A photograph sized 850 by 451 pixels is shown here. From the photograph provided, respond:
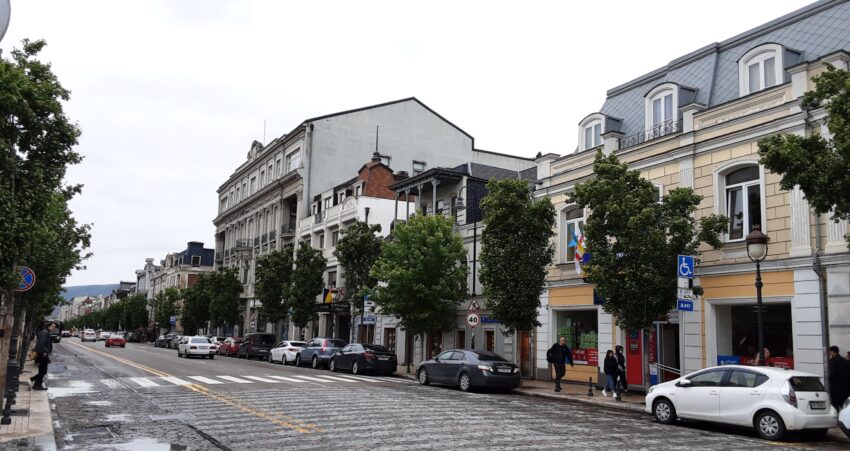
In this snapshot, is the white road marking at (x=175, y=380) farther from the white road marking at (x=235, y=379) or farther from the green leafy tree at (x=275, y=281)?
the green leafy tree at (x=275, y=281)

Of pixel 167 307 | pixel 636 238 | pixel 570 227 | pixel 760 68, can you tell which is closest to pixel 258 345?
pixel 570 227

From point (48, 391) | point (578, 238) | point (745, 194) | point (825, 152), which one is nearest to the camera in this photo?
point (825, 152)

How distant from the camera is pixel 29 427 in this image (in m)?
11.5

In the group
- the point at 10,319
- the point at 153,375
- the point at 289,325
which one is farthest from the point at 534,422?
the point at 289,325

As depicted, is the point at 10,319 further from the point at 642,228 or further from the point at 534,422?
the point at 642,228

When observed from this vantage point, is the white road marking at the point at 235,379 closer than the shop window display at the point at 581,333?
Yes

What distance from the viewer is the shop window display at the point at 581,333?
24.8m

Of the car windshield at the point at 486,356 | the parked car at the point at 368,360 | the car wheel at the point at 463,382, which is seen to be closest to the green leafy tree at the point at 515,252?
the car windshield at the point at 486,356

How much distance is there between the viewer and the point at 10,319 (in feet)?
42.7

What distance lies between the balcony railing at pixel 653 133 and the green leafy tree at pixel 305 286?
2401 centimetres

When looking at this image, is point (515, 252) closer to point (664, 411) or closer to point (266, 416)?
point (664, 411)

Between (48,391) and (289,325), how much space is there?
35.0 metres

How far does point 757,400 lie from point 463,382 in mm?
10471

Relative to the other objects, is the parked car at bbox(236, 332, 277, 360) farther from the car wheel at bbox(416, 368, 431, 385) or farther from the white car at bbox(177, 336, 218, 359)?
the car wheel at bbox(416, 368, 431, 385)
